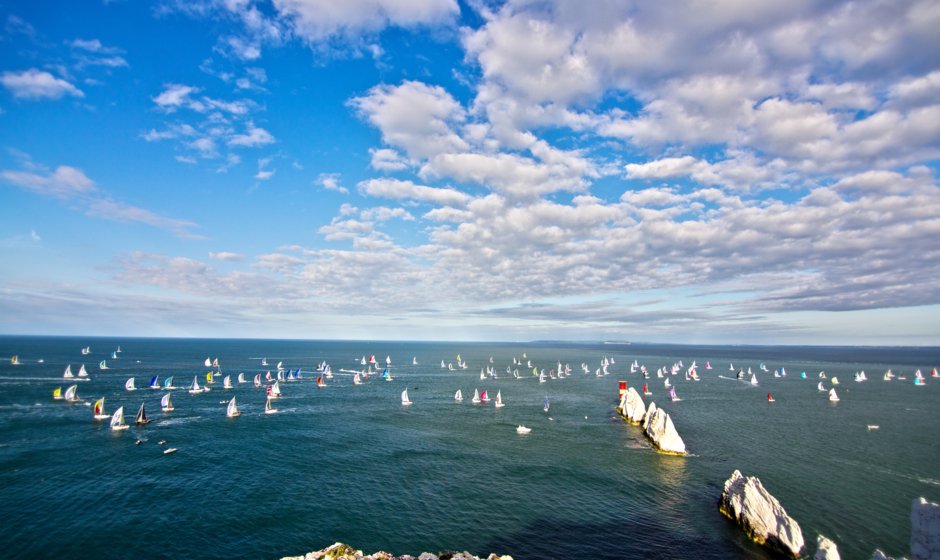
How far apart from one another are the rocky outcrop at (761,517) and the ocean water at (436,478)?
1328mm

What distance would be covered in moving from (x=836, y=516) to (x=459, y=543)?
1393 inches

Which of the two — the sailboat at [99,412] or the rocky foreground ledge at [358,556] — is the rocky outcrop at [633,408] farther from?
the sailboat at [99,412]

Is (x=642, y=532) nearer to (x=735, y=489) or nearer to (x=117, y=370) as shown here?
(x=735, y=489)

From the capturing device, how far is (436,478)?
51.4 metres

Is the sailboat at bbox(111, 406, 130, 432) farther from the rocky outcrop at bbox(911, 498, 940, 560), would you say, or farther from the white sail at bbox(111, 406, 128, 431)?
the rocky outcrop at bbox(911, 498, 940, 560)

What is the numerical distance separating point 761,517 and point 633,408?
149ft

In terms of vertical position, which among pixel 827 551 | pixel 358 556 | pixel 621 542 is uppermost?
pixel 358 556

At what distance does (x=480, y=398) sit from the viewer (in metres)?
106

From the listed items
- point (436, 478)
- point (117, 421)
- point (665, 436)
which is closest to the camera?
point (436, 478)

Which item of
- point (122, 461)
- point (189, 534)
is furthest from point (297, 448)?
point (189, 534)

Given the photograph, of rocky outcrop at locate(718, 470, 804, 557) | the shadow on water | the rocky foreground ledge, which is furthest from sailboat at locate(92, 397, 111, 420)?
rocky outcrop at locate(718, 470, 804, 557)

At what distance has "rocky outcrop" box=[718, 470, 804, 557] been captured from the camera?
1400 inches

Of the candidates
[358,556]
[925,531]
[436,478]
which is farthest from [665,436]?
[358,556]

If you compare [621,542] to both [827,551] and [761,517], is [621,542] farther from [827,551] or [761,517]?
[827,551]
